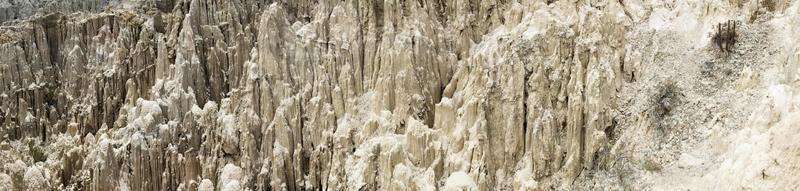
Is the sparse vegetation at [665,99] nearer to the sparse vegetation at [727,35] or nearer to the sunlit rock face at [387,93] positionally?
the sunlit rock face at [387,93]

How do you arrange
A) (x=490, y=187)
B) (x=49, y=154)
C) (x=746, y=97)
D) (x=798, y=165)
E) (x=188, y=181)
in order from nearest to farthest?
(x=798, y=165) < (x=746, y=97) < (x=490, y=187) < (x=188, y=181) < (x=49, y=154)

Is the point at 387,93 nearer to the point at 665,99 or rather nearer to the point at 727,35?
the point at 665,99

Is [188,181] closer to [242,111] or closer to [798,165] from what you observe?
[242,111]

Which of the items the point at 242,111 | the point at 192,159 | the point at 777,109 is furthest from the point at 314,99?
the point at 777,109

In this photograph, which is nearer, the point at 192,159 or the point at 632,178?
the point at 632,178

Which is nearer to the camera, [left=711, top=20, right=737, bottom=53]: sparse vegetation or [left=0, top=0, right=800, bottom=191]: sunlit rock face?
[left=0, top=0, right=800, bottom=191]: sunlit rock face

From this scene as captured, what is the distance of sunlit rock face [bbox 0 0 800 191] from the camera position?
31.0 m

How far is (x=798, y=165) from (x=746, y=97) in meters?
6.63

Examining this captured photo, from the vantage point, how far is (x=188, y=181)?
1412 inches

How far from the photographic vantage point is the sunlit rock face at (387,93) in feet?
102

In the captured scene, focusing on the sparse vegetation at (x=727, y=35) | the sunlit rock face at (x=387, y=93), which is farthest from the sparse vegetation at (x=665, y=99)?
the sparse vegetation at (x=727, y=35)

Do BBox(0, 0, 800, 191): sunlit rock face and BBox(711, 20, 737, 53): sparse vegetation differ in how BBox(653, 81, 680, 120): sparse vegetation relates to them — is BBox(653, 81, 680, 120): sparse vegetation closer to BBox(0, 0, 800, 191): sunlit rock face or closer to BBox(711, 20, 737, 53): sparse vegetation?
BBox(0, 0, 800, 191): sunlit rock face

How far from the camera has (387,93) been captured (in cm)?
3503

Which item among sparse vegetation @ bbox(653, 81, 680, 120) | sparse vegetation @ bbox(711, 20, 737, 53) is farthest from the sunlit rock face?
sparse vegetation @ bbox(711, 20, 737, 53)
